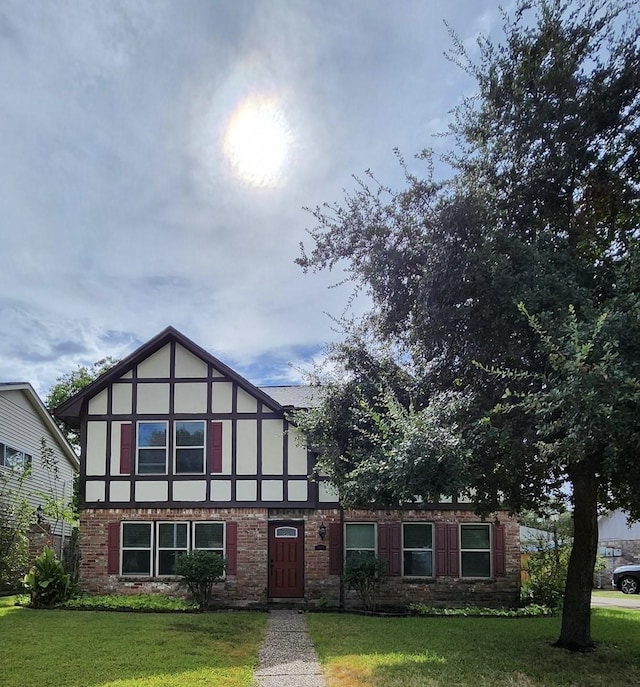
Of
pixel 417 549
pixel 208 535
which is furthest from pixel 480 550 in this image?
pixel 208 535

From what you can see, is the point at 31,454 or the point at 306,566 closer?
the point at 306,566

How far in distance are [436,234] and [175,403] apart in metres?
10.6

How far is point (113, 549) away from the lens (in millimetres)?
17719

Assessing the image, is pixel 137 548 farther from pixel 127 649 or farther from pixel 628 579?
pixel 628 579

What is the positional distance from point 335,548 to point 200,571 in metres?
3.46

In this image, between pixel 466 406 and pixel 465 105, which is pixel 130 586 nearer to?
pixel 466 406

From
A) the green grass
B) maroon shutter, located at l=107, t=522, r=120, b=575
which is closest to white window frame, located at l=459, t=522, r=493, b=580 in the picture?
the green grass

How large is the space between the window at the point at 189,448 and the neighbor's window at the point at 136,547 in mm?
1689

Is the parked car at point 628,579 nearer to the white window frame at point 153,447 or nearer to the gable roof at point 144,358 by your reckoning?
the gable roof at point 144,358

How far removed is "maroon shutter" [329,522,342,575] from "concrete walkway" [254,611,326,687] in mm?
3093

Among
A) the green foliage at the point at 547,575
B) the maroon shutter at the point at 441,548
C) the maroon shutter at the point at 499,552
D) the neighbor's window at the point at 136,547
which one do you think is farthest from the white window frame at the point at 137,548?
the green foliage at the point at 547,575

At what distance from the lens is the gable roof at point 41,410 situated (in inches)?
870

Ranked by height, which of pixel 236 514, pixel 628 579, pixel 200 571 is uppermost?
pixel 236 514

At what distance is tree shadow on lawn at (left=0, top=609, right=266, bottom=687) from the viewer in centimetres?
873
